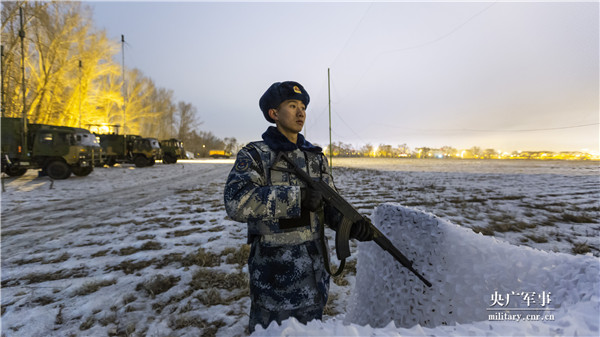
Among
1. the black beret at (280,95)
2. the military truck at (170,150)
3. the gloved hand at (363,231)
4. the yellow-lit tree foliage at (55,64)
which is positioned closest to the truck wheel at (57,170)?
the yellow-lit tree foliage at (55,64)

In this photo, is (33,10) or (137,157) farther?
(137,157)

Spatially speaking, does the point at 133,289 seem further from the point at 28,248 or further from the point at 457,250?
the point at 457,250

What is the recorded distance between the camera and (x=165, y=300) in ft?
7.41

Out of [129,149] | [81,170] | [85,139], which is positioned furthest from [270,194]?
[129,149]

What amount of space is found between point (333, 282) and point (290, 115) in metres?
2.01

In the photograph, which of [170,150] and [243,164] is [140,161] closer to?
[170,150]

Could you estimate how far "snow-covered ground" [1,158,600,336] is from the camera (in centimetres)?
86

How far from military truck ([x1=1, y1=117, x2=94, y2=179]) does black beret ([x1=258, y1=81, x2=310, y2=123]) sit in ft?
46.2

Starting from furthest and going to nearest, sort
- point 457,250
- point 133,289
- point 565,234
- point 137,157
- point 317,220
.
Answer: point 137,157, point 565,234, point 133,289, point 317,220, point 457,250

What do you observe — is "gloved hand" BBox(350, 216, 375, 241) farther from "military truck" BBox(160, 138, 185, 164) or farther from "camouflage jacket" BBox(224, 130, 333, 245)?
"military truck" BBox(160, 138, 185, 164)

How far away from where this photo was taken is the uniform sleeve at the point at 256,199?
1187mm

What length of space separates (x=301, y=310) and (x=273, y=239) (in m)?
0.46

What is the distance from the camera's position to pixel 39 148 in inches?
416

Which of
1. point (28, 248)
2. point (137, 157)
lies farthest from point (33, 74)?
point (28, 248)
